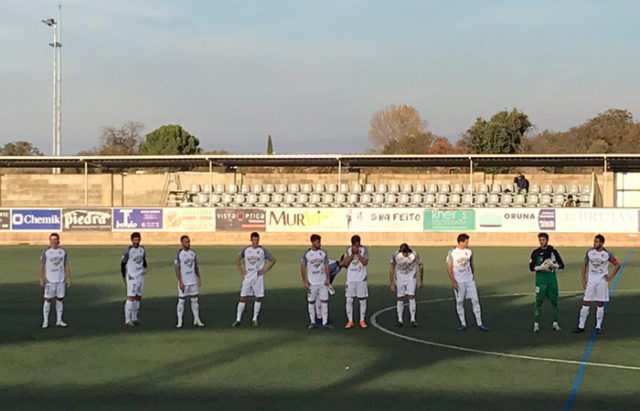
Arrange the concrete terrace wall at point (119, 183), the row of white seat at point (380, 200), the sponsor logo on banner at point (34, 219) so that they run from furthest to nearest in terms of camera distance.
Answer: the concrete terrace wall at point (119, 183) < the row of white seat at point (380, 200) < the sponsor logo on banner at point (34, 219)

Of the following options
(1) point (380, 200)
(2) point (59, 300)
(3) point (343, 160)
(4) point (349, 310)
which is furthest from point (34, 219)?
(4) point (349, 310)

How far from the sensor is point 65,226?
153ft

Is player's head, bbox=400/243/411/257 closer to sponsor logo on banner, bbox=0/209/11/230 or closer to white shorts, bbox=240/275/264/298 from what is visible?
white shorts, bbox=240/275/264/298

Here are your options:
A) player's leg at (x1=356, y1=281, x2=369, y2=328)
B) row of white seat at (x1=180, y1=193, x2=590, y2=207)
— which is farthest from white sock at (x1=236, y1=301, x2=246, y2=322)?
row of white seat at (x1=180, y1=193, x2=590, y2=207)

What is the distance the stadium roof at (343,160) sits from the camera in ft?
152

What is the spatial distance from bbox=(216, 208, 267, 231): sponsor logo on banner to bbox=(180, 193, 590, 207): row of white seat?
2.92 meters

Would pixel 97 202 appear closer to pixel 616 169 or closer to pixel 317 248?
pixel 616 169

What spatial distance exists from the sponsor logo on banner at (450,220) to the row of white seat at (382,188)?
4.38m

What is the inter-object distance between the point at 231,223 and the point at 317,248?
27996mm

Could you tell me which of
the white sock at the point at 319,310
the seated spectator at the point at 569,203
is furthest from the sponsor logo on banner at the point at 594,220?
the white sock at the point at 319,310

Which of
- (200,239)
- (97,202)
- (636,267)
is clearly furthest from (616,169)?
(97,202)

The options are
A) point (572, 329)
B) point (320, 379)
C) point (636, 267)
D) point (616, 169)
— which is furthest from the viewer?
point (616, 169)

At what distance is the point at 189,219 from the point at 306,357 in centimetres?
3184

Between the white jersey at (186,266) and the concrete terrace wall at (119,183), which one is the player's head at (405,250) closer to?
the white jersey at (186,266)
